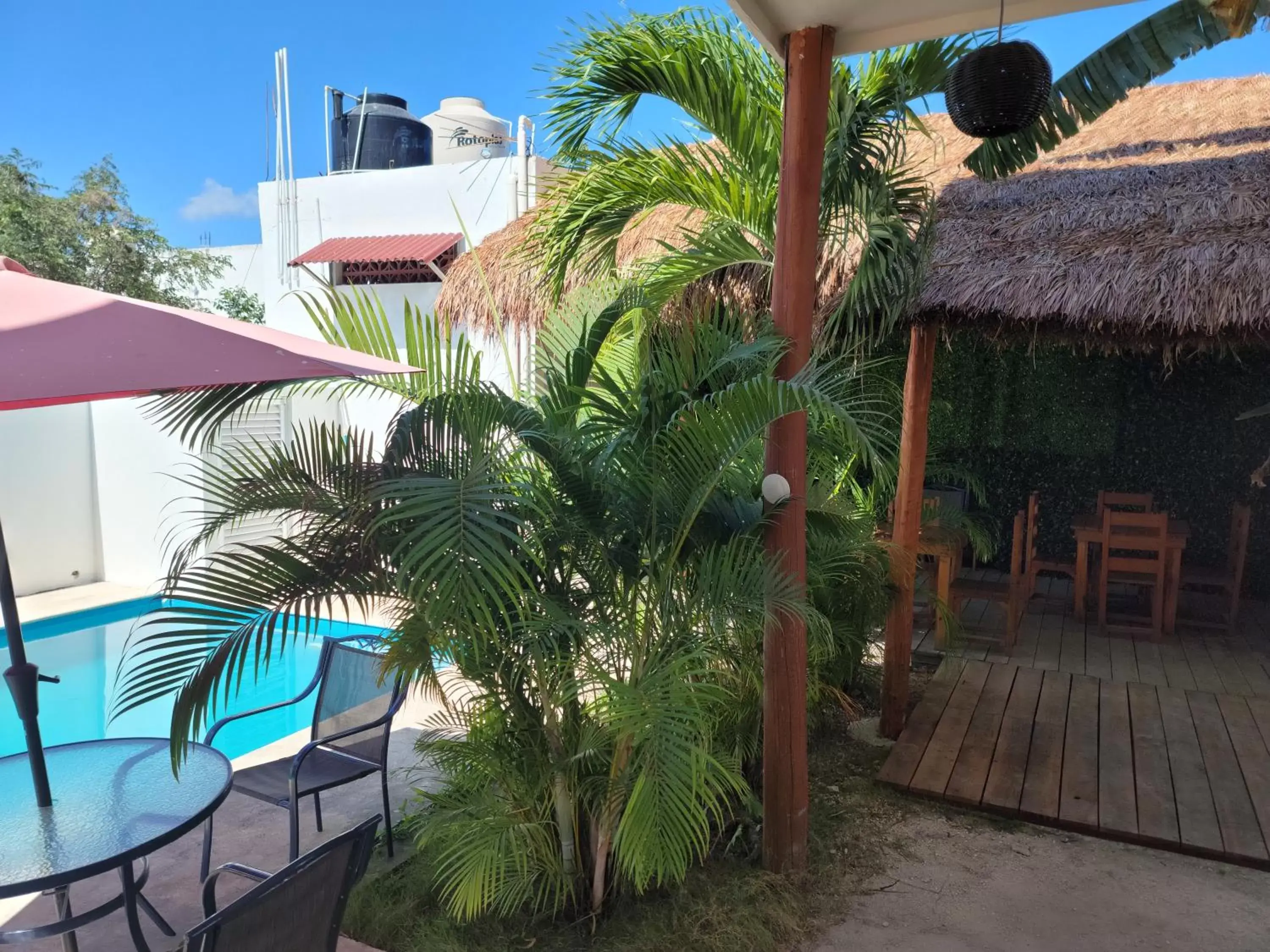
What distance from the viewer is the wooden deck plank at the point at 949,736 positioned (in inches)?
145

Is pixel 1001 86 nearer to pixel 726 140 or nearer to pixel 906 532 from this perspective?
pixel 726 140

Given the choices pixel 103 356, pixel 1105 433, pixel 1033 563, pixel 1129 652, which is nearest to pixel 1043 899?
pixel 1129 652

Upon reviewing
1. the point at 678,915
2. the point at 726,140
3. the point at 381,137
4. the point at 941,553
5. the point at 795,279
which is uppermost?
the point at 381,137

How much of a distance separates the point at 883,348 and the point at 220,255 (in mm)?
16362

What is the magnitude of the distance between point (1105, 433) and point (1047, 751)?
483cm

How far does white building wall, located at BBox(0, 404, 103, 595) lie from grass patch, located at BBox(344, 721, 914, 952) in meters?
7.27

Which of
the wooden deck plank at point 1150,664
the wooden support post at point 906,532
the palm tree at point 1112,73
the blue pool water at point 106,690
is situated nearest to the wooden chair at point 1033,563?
the wooden deck plank at point 1150,664

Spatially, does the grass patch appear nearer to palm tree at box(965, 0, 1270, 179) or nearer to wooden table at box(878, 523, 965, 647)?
wooden table at box(878, 523, 965, 647)

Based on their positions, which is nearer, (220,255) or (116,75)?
(220,255)

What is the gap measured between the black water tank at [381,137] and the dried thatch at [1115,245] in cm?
1239

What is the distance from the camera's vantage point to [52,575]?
865cm

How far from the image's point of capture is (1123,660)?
536 cm

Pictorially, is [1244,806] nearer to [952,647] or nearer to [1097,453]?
[952,647]

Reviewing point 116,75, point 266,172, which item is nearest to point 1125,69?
point 266,172
